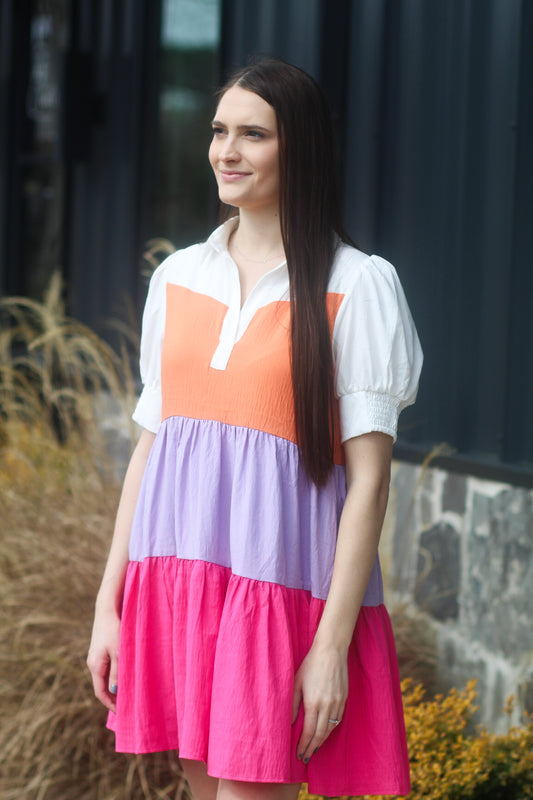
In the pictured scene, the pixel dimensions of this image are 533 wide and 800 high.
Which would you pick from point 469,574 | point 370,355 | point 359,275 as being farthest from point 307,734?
point 469,574

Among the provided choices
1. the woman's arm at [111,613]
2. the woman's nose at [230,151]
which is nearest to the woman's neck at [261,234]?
the woman's nose at [230,151]

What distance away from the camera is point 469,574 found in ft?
10.7

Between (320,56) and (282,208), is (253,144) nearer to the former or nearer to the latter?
(282,208)

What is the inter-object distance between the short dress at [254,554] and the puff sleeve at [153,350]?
155mm

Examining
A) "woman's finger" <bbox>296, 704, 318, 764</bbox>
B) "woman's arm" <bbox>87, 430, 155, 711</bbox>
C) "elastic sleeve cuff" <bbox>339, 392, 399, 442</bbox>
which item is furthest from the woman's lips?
"woman's finger" <bbox>296, 704, 318, 764</bbox>

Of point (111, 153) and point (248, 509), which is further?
point (111, 153)

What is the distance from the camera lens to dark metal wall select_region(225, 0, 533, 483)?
3.10m

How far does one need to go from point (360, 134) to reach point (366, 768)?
2.83 metres

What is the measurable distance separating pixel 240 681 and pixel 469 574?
183 cm

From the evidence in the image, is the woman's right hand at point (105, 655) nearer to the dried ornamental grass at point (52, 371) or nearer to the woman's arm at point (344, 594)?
the woman's arm at point (344, 594)

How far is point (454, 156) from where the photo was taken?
135 inches

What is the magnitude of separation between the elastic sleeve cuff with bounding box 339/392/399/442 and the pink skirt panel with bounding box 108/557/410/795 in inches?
11.9

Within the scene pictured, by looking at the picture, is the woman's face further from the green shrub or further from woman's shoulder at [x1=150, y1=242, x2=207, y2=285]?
the green shrub

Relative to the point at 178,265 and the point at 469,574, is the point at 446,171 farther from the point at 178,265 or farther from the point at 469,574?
the point at 178,265
